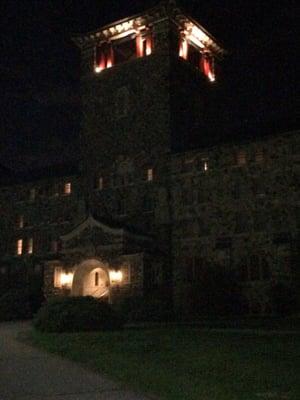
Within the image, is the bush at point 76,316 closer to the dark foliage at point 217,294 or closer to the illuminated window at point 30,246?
the dark foliage at point 217,294

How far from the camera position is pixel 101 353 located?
19.1m

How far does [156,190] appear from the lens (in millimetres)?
48969

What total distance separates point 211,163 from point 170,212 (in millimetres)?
5257

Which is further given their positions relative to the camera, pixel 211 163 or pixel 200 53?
pixel 200 53

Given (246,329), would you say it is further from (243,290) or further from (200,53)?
(200,53)

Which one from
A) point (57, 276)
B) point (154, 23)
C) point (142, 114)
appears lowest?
point (57, 276)

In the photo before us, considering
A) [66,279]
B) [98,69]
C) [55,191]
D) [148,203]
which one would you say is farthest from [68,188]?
[98,69]

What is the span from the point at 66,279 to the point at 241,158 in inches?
673

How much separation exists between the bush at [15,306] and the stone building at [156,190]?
2.36 m

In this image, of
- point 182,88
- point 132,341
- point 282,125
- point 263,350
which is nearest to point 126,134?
point 182,88

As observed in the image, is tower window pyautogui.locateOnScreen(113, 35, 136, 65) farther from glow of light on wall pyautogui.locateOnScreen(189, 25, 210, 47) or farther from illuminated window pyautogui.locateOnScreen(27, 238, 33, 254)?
illuminated window pyautogui.locateOnScreen(27, 238, 33, 254)

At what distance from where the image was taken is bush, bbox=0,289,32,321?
4453 cm

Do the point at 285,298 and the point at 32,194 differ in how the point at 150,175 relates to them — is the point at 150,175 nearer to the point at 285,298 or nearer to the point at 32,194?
the point at 32,194

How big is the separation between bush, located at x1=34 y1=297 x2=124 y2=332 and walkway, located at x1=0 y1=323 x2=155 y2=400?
6.85m
